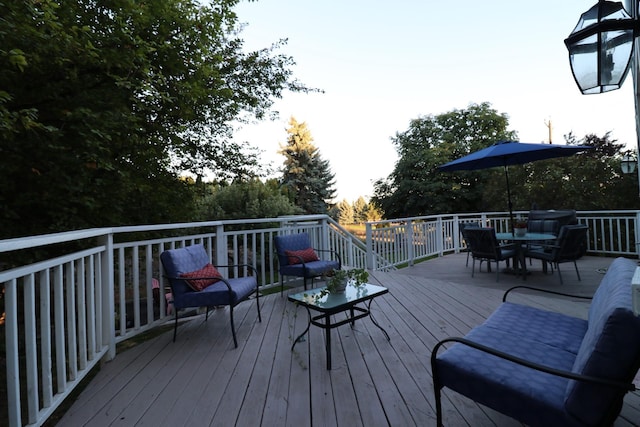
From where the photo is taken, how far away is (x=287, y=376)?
6.87ft

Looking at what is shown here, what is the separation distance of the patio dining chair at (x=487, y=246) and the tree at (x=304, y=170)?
1556 cm

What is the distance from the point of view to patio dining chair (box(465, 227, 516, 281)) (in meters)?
4.64

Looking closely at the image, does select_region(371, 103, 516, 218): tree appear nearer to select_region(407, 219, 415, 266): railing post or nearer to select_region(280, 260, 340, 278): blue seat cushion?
select_region(407, 219, 415, 266): railing post

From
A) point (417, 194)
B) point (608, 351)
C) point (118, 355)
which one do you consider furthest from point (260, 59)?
point (417, 194)

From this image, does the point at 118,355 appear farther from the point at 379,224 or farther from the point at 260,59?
the point at 260,59

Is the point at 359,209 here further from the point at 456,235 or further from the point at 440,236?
the point at 440,236

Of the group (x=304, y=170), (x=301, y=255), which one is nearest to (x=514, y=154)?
(x=301, y=255)

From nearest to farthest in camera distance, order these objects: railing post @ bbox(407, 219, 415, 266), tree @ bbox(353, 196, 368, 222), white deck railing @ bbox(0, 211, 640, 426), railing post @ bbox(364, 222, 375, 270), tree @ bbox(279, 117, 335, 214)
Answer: white deck railing @ bbox(0, 211, 640, 426), railing post @ bbox(364, 222, 375, 270), railing post @ bbox(407, 219, 415, 266), tree @ bbox(279, 117, 335, 214), tree @ bbox(353, 196, 368, 222)

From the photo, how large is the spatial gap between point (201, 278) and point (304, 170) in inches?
732

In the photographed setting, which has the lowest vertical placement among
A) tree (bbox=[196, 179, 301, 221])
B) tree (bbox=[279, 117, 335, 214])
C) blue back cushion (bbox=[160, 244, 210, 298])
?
blue back cushion (bbox=[160, 244, 210, 298])

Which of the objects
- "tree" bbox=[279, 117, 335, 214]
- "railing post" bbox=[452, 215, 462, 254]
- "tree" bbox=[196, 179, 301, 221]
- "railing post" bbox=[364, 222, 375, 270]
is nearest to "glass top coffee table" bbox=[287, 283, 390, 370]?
"railing post" bbox=[364, 222, 375, 270]

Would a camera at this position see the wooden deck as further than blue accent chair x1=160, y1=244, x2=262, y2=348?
No

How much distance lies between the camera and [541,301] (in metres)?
3.57

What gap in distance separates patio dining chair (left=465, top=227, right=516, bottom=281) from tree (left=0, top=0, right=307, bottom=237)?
4.36 metres
